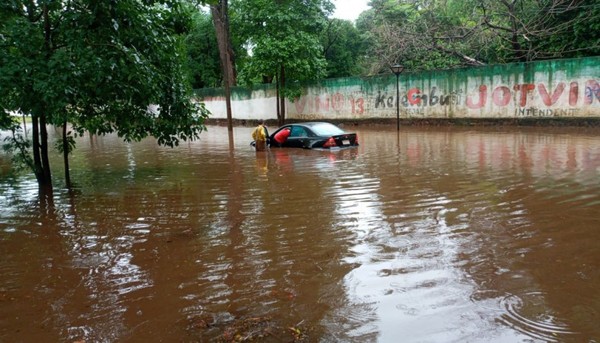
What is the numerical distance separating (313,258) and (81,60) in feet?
17.6

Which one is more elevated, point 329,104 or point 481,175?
point 329,104

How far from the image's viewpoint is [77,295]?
169 inches

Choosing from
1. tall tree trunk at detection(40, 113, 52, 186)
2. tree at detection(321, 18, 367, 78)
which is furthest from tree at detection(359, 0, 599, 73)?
tall tree trunk at detection(40, 113, 52, 186)

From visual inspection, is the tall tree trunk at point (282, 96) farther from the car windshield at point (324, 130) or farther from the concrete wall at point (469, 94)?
the car windshield at point (324, 130)

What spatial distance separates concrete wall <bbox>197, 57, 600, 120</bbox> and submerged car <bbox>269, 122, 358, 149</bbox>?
370 inches

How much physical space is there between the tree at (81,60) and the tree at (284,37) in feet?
59.3

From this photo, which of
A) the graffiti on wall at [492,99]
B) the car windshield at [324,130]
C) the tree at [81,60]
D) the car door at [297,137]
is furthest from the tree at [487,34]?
the tree at [81,60]

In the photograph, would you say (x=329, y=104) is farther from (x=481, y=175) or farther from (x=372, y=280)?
(x=372, y=280)

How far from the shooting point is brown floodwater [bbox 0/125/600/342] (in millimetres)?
3604

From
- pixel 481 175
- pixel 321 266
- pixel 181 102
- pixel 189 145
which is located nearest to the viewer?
pixel 321 266

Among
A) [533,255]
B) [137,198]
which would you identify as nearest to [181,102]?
[137,198]

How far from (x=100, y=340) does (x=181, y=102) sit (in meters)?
7.43

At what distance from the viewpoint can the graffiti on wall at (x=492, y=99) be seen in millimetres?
19297

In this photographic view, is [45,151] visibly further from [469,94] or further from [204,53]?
[204,53]
